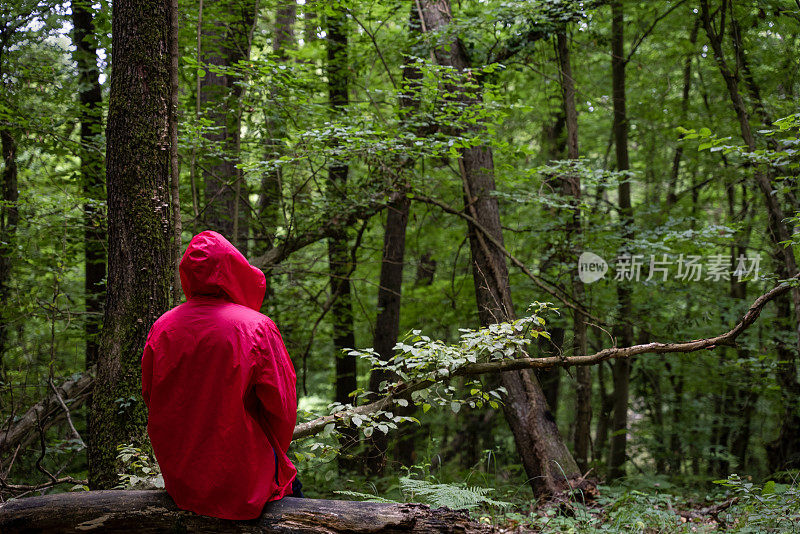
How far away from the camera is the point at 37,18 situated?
21.6 feet

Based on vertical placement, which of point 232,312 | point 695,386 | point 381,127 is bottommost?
point 695,386

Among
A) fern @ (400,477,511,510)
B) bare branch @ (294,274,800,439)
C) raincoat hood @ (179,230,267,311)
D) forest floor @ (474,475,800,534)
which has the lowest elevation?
forest floor @ (474,475,800,534)

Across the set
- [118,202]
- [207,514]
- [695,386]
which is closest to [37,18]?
[118,202]


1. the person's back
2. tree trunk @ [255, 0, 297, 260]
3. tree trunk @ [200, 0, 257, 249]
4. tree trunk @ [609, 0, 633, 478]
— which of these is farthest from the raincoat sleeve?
tree trunk @ [609, 0, 633, 478]

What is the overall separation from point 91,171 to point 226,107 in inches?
74.8

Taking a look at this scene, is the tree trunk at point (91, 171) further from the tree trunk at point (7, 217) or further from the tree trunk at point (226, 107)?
the tree trunk at point (226, 107)

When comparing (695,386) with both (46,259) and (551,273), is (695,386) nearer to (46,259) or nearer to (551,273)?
(551,273)

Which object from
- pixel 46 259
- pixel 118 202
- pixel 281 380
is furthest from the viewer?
pixel 46 259

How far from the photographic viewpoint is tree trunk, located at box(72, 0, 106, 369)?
6.60 m

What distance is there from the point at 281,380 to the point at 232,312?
0.43 metres

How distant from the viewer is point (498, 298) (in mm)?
7250

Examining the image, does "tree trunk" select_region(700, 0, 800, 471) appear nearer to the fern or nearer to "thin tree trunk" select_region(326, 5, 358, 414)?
the fern

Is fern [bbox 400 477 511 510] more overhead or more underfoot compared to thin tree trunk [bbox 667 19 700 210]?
more underfoot

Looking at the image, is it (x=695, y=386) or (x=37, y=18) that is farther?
(x=695, y=386)
